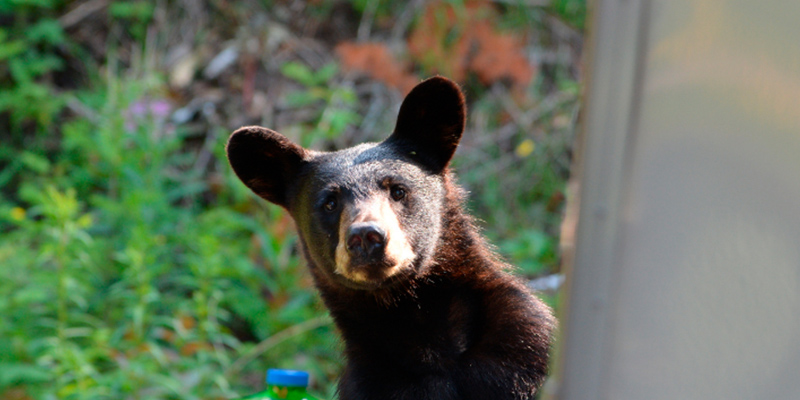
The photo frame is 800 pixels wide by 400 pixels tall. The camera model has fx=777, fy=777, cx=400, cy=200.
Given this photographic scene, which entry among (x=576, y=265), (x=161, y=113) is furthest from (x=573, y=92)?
(x=576, y=265)

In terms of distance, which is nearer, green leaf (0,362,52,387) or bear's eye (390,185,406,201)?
bear's eye (390,185,406,201)

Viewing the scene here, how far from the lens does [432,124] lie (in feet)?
11.0

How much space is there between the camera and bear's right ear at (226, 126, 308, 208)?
11.0ft

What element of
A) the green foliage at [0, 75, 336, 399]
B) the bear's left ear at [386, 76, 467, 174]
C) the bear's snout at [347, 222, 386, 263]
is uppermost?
the bear's left ear at [386, 76, 467, 174]

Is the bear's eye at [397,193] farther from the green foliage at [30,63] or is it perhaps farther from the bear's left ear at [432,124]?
the green foliage at [30,63]

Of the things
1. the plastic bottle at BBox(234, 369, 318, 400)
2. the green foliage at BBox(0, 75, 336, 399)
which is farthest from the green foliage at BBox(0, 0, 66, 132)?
the plastic bottle at BBox(234, 369, 318, 400)

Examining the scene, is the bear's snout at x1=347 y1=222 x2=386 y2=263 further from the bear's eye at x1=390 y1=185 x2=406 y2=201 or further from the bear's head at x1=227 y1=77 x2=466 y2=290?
the bear's eye at x1=390 y1=185 x2=406 y2=201

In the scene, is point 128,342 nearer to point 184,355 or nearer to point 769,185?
point 184,355

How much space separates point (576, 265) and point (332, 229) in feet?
5.69

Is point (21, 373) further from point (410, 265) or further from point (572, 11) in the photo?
point (572, 11)

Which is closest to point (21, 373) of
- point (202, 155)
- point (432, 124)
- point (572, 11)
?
point (432, 124)

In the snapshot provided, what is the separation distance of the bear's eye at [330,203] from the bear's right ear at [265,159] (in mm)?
361

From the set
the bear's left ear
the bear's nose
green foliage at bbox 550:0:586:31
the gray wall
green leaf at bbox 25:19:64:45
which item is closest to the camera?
the gray wall

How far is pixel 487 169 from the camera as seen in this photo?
726 cm
